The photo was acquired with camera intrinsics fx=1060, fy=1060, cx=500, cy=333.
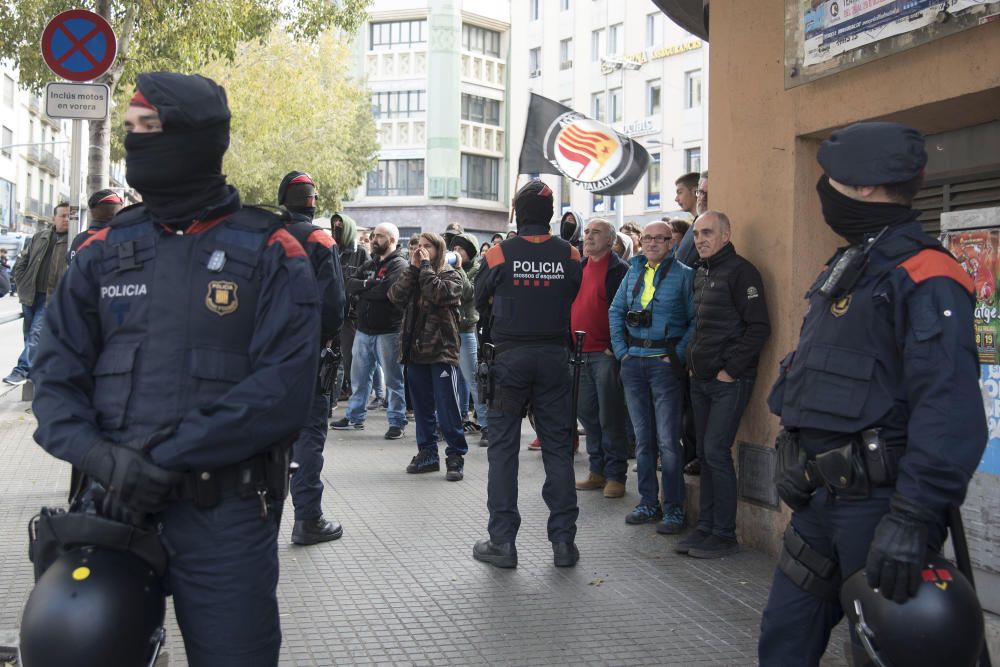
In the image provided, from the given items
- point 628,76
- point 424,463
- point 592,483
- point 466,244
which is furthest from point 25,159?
point 592,483

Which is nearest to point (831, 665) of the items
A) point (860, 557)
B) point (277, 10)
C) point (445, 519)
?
point (860, 557)

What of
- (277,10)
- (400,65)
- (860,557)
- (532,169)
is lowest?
(860,557)

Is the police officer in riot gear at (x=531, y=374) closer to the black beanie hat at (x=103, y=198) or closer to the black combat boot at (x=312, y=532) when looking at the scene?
the black combat boot at (x=312, y=532)

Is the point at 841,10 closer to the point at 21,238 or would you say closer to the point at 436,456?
the point at 436,456

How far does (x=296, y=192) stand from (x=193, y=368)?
343 centimetres

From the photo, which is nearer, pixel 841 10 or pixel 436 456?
pixel 841 10

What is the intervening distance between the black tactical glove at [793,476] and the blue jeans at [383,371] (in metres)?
6.85

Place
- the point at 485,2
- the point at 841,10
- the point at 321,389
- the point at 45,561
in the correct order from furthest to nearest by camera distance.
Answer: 1. the point at 485,2
2. the point at 321,389
3. the point at 841,10
4. the point at 45,561

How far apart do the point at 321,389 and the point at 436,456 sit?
2571mm

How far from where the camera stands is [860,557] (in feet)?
10.0

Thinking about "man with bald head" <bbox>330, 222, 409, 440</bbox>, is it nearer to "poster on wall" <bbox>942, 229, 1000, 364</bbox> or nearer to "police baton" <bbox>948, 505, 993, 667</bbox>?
"poster on wall" <bbox>942, 229, 1000, 364</bbox>

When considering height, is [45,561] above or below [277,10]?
below

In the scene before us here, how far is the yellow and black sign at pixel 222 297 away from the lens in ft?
9.24

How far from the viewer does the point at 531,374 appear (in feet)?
19.3
